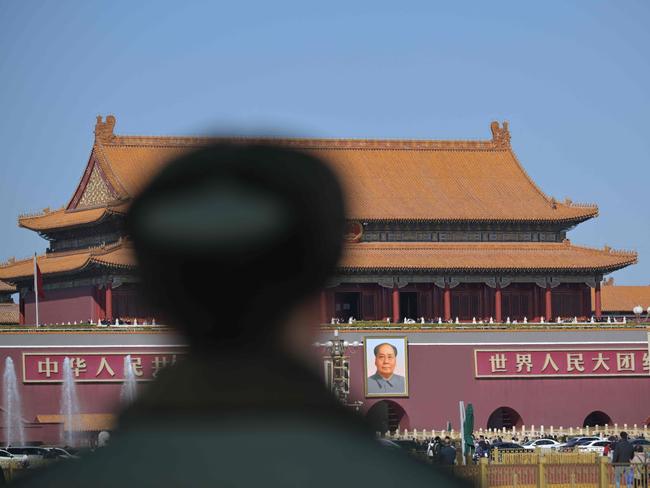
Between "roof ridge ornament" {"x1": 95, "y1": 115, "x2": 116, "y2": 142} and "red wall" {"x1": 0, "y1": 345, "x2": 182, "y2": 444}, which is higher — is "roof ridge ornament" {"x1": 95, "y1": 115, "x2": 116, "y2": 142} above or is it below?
above

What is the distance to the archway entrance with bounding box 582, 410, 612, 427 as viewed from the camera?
164ft

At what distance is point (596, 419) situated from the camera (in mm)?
50688

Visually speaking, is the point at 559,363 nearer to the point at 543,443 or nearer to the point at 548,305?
the point at 548,305

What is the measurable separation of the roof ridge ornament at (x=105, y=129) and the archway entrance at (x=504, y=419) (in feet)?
62.2

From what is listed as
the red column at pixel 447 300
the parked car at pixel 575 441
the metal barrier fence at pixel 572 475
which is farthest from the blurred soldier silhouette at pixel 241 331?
the red column at pixel 447 300

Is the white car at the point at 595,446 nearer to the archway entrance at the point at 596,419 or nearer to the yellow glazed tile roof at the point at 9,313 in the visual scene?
the archway entrance at the point at 596,419

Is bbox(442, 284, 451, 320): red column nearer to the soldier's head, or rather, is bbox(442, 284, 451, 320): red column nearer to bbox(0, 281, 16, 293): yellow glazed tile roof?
bbox(0, 281, 16, 293): yellow glazed tile roof

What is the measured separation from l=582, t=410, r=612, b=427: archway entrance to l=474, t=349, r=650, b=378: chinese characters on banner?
143 centimetres

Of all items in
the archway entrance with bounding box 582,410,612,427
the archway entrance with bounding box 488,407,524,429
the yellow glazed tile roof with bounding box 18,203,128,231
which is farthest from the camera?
the yellow glazed tile roof with bounding box 18,203,128,231

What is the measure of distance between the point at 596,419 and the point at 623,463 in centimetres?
2701

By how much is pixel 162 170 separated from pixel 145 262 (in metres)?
0.18

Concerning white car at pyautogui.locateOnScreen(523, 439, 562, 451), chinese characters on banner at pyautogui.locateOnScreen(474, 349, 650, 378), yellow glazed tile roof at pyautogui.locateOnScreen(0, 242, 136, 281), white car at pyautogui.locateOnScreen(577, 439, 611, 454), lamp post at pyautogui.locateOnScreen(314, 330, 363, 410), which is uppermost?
yellow glazed tile roof at pyautogui.locateOnScreen(0, 242, 136, 281)

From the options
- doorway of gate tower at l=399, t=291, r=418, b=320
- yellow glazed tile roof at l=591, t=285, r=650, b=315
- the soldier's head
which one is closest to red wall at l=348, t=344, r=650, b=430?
doorway of gate tower at l=399, t=291, r=418, b=320

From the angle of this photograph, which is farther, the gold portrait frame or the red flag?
the red flag
